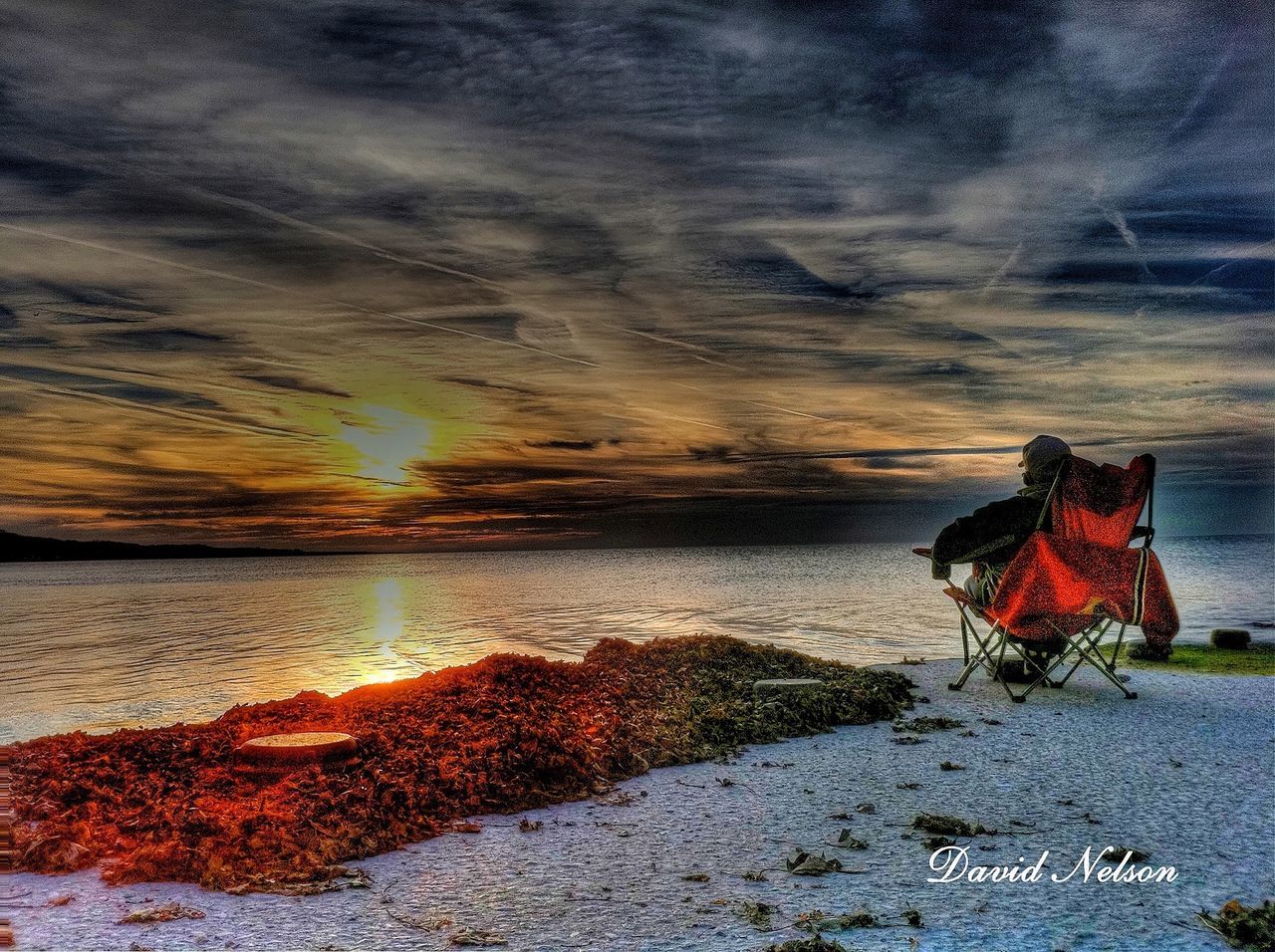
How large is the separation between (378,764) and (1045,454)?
610 centimetres

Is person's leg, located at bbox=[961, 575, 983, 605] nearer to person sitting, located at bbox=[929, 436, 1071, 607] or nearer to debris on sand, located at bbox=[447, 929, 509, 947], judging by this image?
person sitting, located at bbox=[929, 436, 1071, 607]

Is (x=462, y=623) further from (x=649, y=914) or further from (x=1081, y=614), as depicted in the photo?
(x=649, y=914)

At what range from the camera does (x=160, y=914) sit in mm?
3854

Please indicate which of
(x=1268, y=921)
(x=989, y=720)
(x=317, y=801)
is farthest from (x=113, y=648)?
(x=1268, y=921)

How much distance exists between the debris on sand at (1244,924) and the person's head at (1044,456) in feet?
15.8

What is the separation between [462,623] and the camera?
73.9 ft

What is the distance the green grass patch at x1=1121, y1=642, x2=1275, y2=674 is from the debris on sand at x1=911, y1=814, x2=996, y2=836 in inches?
259

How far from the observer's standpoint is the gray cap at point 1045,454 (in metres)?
8.09

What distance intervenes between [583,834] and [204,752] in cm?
273

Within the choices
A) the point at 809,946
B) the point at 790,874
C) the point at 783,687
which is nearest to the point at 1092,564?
the point at 783,687

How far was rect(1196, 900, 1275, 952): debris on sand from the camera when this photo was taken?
3.42 m

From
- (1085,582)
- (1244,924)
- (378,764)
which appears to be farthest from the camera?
(1085,582)

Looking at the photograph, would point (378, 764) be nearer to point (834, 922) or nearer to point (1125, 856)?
point (834, 922)

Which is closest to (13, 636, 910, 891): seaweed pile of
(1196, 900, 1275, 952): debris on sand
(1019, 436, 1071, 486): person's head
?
(1019, 436, 1071, 486): person's head
